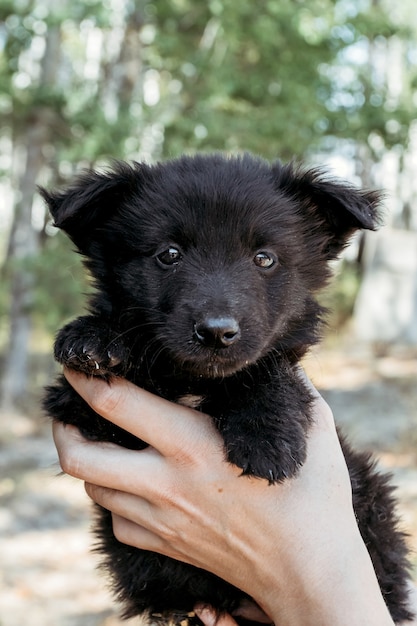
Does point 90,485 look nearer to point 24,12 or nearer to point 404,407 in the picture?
point 24,12

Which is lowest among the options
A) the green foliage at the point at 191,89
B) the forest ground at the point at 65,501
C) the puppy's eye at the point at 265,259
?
the forest ground at the point at 65,501

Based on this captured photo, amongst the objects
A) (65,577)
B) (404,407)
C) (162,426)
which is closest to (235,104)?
(404,407)

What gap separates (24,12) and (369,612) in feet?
22.4

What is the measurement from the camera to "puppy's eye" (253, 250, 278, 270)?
2361mm

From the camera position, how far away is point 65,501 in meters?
7.03

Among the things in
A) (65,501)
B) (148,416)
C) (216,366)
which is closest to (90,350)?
(148,416)

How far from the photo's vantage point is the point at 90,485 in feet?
7.88

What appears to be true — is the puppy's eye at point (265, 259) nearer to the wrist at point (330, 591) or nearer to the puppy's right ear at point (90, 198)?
the puppy's right ear at point (90, 198)

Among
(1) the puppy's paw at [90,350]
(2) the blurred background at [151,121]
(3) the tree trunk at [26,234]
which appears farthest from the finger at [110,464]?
(3) the tree trunk at [26,234]

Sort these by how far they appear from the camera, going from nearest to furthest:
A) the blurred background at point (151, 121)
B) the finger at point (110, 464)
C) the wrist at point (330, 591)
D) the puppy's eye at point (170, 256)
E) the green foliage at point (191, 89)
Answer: the wrist at point (330, 591)
the finger at point (110, 464)
the puppy's eye at point (170, 256)
the blurred background at point (151, 121)
the green foliage at point (191, 89)

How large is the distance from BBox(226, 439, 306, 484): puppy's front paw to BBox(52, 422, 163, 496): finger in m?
Result: 0.27

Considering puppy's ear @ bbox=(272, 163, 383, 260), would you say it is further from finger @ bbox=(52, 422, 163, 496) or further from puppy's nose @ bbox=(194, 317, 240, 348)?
finger @ bbox=(52, 422, 163, 496)

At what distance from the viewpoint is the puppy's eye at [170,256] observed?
233 cm

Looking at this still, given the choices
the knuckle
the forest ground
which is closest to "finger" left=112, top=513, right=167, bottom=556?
the knuckle
